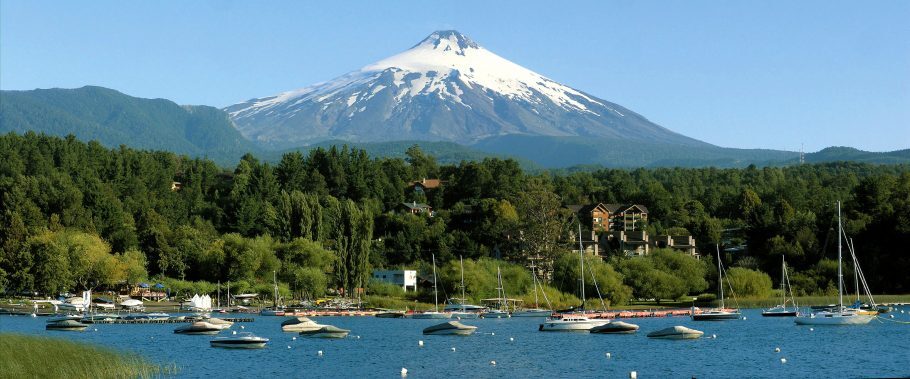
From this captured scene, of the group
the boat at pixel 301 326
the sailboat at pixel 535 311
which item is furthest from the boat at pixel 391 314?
the boat at pixel 301 326

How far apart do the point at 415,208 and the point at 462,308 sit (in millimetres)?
38940

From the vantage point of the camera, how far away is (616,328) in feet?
211

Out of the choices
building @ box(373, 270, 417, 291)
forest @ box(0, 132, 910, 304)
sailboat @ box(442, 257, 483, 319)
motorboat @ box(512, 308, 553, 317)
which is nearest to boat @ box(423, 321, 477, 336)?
sailboat @ box(442, 257, 483, 319)

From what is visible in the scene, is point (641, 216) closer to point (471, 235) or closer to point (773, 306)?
point (471, 235)

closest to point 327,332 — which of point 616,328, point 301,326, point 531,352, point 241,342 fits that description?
point 301,326

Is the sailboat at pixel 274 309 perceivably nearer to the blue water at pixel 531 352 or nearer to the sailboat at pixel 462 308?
the blue water at pixel 531 352

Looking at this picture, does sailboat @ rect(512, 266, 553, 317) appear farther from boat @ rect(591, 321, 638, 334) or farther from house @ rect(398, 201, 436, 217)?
house @ rect(398, 201, 436, 217)

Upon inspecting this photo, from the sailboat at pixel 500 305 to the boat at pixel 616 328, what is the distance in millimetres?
18316

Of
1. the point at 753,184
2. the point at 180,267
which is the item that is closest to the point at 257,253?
the point at 180,267

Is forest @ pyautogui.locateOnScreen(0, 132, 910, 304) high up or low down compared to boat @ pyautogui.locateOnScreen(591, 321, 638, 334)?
up

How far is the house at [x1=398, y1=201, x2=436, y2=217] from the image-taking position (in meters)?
122

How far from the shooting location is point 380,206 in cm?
12206

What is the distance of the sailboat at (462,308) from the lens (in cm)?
8362

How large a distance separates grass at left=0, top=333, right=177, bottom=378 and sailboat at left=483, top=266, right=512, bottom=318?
1674 inches
